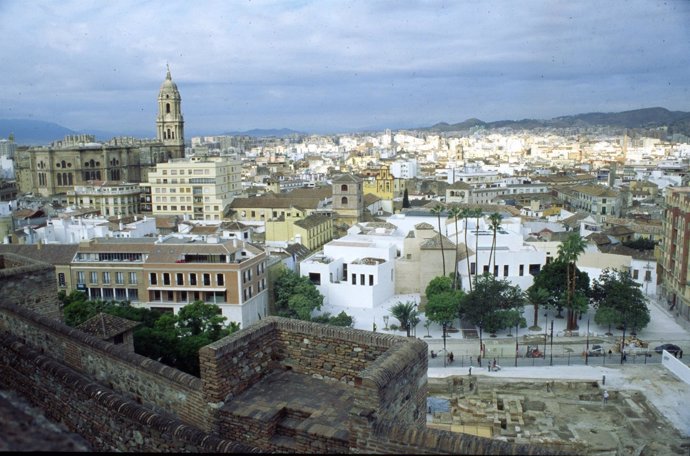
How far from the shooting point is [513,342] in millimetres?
27859

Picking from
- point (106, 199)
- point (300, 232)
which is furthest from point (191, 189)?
point (300, 232)

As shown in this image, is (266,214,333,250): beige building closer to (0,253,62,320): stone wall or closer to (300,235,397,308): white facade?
(300,235,397,308): white facade

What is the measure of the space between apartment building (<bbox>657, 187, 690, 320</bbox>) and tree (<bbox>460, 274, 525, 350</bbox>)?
927 cm

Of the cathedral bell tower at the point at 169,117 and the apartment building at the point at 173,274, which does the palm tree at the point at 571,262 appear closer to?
the apartment building at the point at 173,274

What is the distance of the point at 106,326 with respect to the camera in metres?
14.6

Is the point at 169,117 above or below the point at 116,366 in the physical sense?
above

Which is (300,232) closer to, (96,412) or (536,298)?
(536,298)

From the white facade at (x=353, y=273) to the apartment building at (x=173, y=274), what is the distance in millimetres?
3379

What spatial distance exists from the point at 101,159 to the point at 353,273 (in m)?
57.1

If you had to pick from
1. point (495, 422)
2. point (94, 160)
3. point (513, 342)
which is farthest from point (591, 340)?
point (94, 160)

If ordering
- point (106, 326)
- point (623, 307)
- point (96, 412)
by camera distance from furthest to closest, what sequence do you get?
point (623, 307) < point (106, 326) < point (96, 412)

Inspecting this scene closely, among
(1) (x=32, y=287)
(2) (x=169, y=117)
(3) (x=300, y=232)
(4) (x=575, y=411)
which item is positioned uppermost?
(2) (x=169, y=117)

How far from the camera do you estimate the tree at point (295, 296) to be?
30359mm

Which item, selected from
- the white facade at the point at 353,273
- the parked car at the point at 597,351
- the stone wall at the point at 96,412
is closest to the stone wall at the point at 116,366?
the stone wall at the point at 96,412
